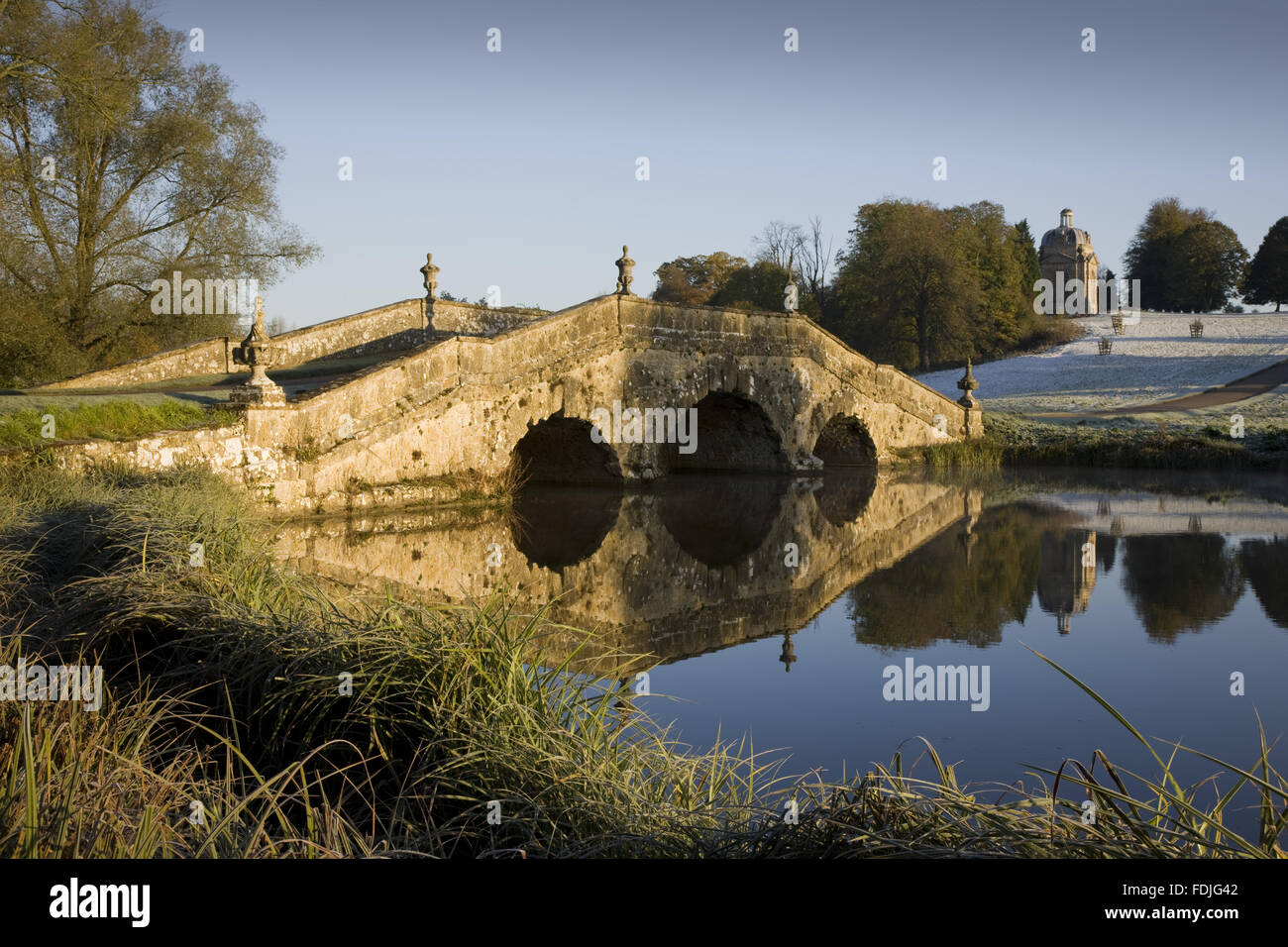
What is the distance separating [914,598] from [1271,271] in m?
68.1

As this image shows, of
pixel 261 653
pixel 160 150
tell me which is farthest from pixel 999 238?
pixel 261 653

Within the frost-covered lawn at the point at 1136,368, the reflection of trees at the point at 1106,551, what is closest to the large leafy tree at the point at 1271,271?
the frost-covered lawn at the point at 1136,368

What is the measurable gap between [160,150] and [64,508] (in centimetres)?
1615

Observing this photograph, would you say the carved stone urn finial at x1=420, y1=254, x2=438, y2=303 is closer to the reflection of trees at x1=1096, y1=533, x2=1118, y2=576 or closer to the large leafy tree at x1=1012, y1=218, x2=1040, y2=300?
the reflection of trees at x1=1096, y1=533, x2=1118, y2=576

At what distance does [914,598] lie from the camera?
10.3 meters

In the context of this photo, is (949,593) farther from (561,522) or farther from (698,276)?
(698,276)

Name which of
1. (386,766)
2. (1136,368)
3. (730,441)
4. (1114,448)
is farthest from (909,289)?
(386,766)

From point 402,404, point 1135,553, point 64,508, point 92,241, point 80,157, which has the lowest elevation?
point 1135,553

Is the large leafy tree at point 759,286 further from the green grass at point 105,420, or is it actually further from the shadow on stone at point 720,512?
the green grass at point 105,420

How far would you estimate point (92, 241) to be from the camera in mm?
22703

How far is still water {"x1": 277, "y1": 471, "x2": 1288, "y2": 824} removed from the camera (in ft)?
20.7

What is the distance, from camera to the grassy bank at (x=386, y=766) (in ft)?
10.9

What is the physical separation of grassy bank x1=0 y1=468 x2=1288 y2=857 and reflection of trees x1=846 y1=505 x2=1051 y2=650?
133 inches
